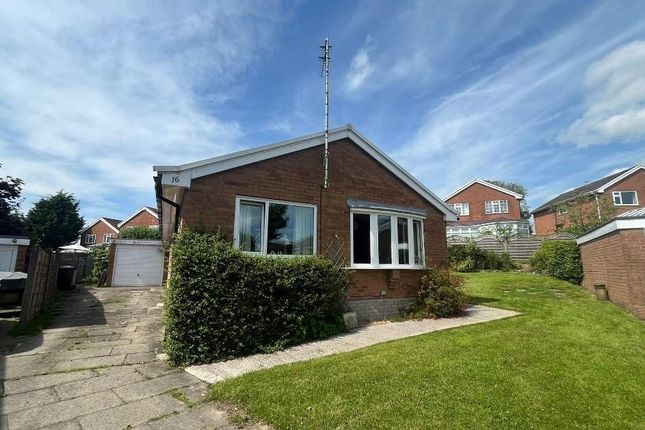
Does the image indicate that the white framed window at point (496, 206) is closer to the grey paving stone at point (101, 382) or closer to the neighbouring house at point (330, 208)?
the neighbouring house at point (330, 208)

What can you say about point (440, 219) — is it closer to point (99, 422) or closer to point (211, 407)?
point (211, 407)

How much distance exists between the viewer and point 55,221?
3584cm

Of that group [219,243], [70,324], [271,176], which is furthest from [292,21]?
[70,324]

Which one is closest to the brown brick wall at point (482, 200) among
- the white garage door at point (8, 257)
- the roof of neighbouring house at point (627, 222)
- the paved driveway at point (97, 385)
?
the roof of neighbouring house at point (627, 222)

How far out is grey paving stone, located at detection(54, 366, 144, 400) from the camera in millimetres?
5078

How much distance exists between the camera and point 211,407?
462cm

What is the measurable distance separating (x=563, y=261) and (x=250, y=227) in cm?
1728

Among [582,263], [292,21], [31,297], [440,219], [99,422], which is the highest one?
[292,21]

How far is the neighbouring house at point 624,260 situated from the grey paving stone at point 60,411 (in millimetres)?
14199

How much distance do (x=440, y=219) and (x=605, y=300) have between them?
707 centimetres

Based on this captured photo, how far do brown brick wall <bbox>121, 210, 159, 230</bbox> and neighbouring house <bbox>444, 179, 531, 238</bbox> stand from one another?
38020 mm

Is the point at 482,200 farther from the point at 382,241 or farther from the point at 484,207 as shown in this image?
the point at 382,241

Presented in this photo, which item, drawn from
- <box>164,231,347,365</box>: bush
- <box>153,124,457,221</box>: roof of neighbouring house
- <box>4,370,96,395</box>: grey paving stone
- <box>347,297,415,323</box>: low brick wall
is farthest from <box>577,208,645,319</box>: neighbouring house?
<box>4,370,96,395</box>: grey paving stone

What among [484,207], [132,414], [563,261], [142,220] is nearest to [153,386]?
[132,414]
